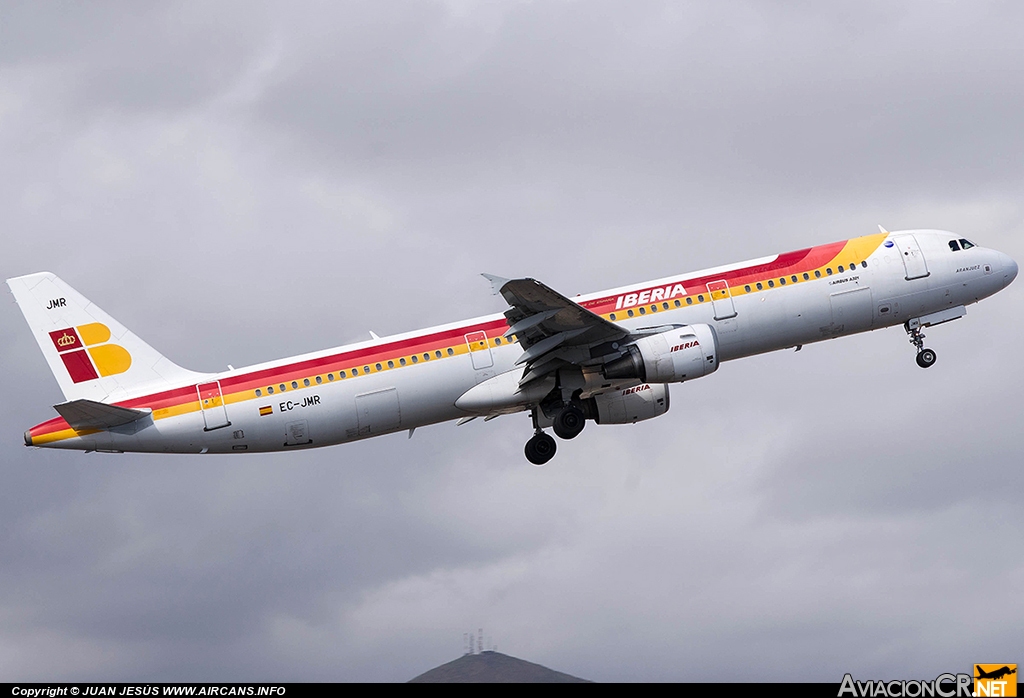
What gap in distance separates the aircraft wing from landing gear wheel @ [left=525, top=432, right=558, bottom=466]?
12.9 ft

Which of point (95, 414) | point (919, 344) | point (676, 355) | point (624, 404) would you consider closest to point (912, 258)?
point (919, 344)

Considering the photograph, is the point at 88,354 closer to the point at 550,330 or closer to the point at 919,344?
the point at 550,330

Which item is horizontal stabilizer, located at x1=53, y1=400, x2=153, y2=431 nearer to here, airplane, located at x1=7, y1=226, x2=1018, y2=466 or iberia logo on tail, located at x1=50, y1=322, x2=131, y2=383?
airplane, located at x1=7, y1=226, x2=1018, y2=466

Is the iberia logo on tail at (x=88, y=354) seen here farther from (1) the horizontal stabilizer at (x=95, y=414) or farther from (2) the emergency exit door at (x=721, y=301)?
(2) the emergency exit door at (x=721, y=301)

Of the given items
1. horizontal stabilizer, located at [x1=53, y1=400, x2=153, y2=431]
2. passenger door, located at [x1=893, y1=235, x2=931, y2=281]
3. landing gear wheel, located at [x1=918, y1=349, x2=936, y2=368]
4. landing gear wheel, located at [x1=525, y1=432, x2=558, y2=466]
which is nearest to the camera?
horizontal stabilizer, located at [x1=53, y1=400, x2=153, y2=431]

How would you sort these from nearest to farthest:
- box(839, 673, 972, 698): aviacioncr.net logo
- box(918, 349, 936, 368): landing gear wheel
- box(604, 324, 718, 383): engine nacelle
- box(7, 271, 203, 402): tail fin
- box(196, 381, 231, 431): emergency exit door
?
1. box(839, 673, 972, 698): aviacioncr.net logo
2. box(604, 324, 718, 383): engine nacelle
3. box(196, 381, 231, 431): emergency exit door
4. box(7, 271, 203, 402): tail fin
5. box(918, 349, 936, 368): landing gear wheel

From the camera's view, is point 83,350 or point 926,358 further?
point 926,358

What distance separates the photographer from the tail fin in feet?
165

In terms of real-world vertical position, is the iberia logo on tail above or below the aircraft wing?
above

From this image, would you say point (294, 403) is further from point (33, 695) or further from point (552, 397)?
point (33, 695)

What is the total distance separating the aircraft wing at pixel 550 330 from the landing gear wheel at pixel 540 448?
3.93 meters

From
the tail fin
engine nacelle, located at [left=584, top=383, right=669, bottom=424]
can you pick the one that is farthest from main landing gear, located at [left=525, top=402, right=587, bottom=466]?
the tail fin

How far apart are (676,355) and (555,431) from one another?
660cm

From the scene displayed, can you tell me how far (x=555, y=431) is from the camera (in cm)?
5172
